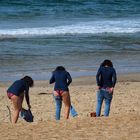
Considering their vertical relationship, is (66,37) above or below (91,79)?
above

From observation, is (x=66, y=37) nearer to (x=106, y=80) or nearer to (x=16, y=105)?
(x=106, y=80)

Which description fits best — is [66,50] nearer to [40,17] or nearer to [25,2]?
[40,17]

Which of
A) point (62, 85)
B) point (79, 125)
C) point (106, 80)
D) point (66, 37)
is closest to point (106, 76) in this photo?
point (106, 80)

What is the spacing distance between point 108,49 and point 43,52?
2727mm

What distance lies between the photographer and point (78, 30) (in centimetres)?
3391

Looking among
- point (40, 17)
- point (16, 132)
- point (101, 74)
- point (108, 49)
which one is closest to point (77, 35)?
point (108, 49)

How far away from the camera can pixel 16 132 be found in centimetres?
1165

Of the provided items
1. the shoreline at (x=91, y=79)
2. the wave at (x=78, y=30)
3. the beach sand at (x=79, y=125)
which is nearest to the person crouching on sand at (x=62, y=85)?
the beach sand at (x=79, y=125)

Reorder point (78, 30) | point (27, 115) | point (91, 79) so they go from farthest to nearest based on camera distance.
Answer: point (78, 30)
point (91, 79)
point (27, 115)

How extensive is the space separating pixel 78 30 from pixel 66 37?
3.10 meters

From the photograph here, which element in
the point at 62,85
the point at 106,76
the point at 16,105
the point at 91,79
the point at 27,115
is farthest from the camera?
the point at 91,79

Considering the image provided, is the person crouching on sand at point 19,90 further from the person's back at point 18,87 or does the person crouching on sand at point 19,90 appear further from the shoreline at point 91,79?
the shoreline at point 91,79

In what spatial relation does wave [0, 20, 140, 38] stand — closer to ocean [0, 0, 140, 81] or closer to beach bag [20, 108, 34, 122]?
ocean [0, 0, 140, 81]

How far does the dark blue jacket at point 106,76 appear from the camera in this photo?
14.0 meters
